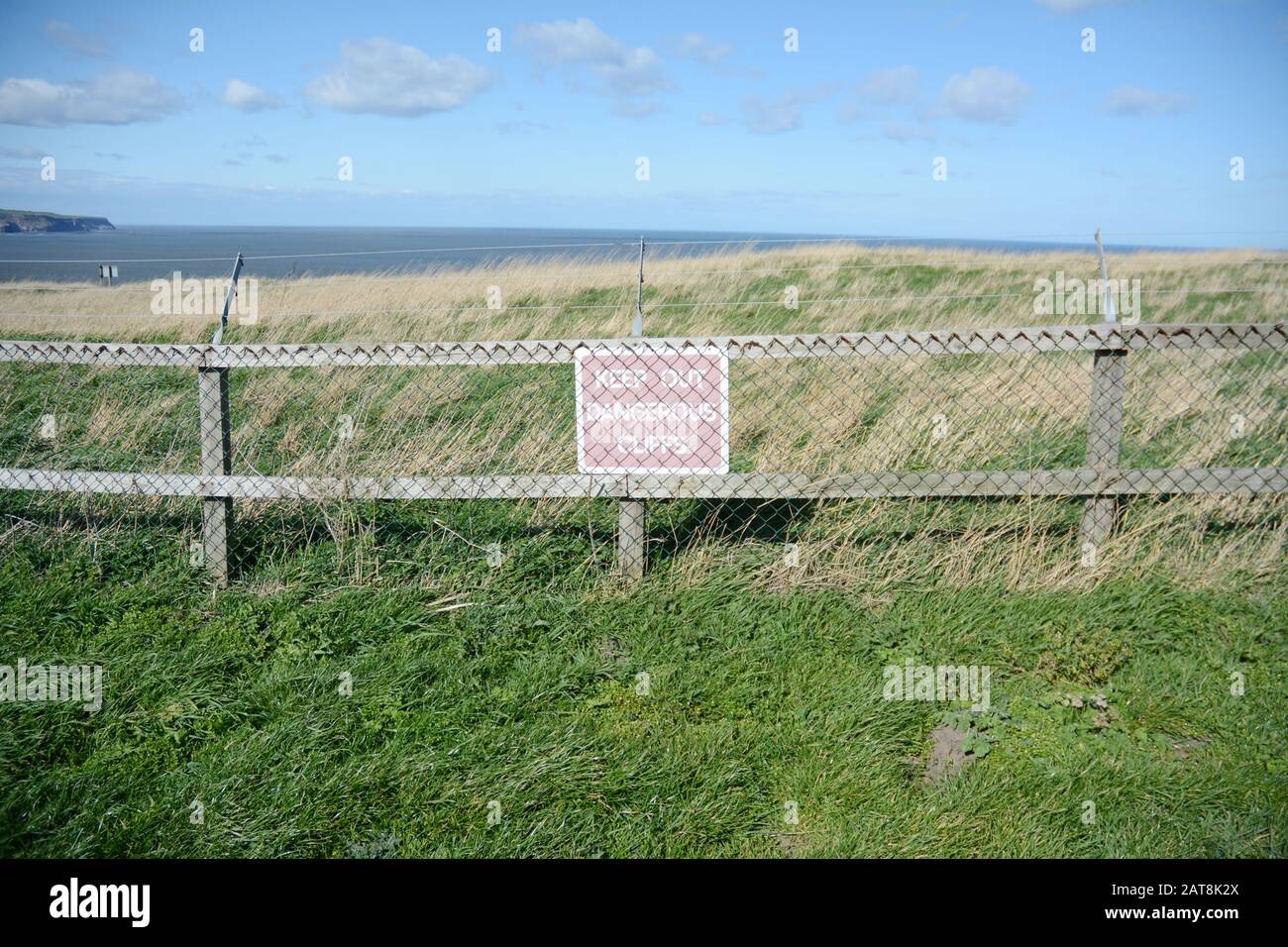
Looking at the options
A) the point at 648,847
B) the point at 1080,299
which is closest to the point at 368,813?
the point at 648,847

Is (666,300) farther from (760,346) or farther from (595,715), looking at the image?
(595,715)

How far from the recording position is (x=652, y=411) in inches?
185

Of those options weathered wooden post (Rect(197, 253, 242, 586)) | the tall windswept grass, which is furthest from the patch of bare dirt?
weathered wooden post (Rect(197, 253, 242, 586))

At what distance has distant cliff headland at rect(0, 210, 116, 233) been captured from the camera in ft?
326

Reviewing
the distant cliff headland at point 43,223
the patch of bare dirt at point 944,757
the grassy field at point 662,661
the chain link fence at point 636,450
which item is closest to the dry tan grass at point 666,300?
the chain link fence at point 636,450

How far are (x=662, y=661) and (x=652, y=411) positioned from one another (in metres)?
1.32

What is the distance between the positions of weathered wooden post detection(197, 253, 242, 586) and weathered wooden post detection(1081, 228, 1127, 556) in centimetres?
462

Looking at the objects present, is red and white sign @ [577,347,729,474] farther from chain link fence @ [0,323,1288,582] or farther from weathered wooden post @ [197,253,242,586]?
weathered wooden post @ [197,253,242,586]

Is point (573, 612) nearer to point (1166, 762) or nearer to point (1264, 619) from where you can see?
point (1166, 762)

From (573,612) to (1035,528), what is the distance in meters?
2.67

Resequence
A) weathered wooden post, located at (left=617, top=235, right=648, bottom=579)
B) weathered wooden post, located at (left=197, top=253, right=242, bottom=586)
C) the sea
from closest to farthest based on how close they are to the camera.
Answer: weathered wooden post, located at (left=617, top=235, right=648, bottom=579) < weathered wooden post, located at (left=197, top=253, right=242, bottom=586) < the sea

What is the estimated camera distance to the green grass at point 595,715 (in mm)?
3123

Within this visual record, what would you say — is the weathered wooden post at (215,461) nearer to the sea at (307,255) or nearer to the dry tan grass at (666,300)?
the sea at (307,255)

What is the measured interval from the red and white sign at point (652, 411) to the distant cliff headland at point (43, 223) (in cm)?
10866
